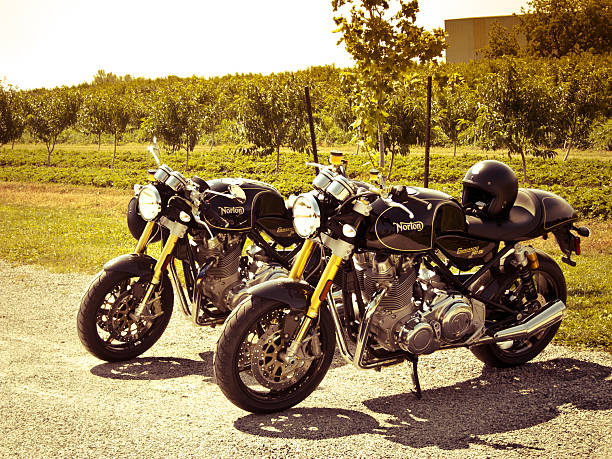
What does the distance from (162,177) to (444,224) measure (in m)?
2.40

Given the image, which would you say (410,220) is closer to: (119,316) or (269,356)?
(269,356)

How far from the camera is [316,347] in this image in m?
4.80

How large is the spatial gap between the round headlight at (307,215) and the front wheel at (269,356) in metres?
0.54

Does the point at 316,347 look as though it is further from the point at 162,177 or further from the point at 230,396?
the point at 162,177

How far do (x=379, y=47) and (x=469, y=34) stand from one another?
77.5m

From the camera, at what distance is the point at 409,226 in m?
4.71

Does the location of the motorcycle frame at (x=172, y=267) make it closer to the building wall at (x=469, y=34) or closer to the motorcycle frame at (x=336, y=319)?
the motorcycle frame at (x=336, y=319)

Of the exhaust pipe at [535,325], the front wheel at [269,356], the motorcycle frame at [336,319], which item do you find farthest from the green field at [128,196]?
the front wheel at [269,356]

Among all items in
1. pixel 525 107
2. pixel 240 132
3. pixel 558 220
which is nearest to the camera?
pixel 558 220

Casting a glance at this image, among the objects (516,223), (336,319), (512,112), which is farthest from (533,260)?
(512,112)

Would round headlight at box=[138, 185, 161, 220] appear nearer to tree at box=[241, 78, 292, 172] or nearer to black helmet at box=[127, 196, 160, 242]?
black helmet at box=[127, 196, 160, 242]

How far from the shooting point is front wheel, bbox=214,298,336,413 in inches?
179

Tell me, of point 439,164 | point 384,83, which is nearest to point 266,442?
point 384,83

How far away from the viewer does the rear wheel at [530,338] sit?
5.57 m
